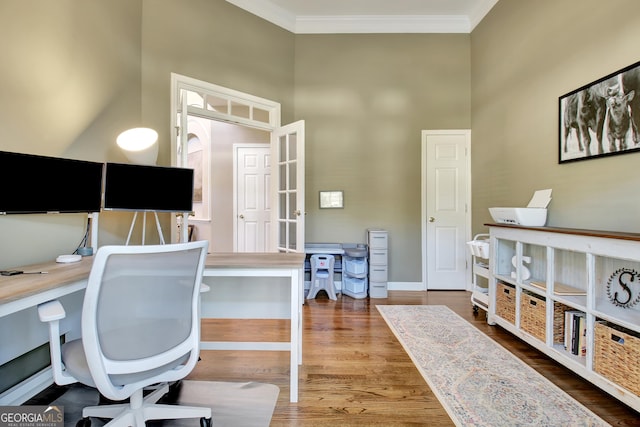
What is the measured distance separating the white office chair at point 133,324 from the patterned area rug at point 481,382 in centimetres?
146

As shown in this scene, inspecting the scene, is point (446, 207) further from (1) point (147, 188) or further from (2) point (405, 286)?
(1) point (147, 188)

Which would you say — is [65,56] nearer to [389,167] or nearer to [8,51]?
[8,51]

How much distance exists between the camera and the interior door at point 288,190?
346 centimetres

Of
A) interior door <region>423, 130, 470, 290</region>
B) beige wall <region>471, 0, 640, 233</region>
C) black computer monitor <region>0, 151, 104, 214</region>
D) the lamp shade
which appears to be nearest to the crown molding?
beige wall <region>471, 0, 640, 233</region>

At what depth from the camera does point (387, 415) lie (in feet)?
5.25

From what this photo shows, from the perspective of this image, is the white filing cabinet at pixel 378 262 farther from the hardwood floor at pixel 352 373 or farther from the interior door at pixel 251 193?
the interior door at pixel 251 193

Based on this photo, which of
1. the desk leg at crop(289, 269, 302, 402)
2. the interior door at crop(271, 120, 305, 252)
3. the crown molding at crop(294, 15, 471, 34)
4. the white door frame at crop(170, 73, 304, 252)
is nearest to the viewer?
the desk leg at crop(289, 269, 302, 402)

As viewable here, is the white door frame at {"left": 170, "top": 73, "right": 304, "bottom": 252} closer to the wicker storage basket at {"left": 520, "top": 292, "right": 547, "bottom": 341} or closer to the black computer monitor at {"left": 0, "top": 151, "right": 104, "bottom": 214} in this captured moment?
the black computer monitor at {"left": 0, "top": 151, "right": 104, "bottom": 214}

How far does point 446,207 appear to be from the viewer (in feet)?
13.3

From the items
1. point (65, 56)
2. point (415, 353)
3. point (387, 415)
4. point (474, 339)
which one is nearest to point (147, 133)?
point (65, 56)

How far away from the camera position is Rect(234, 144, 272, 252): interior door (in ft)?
16.3

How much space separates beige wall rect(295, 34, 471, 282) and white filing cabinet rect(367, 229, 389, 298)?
381 mm

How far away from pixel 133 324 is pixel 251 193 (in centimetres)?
394

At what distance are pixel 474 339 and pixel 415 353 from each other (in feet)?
2.05
